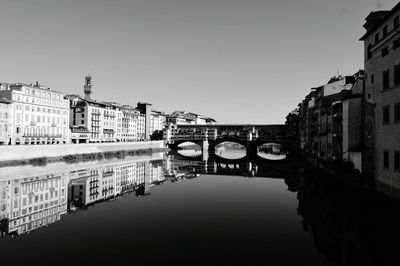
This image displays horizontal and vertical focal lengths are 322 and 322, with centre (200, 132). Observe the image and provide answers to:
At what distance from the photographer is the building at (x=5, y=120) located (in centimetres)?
7094

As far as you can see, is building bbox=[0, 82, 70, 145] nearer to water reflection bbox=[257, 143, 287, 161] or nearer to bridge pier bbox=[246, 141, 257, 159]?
bridge pier bbox=[246, 141, 257, 159]

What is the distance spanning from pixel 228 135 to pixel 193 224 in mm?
104061

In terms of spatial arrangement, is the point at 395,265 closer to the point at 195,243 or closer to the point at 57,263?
the point at 195,243

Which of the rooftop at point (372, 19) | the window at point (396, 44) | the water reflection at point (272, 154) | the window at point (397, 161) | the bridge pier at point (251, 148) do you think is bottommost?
the water reflection at point (272, 154)

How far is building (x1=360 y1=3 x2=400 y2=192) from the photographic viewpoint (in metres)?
25.9

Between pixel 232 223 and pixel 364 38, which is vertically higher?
pixel 364 38

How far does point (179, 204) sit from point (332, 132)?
26.3 meters

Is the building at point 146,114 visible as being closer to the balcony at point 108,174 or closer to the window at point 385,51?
Answer: the balcony at point 108,174

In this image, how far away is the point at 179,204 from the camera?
111 feet

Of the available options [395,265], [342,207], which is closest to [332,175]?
[342,207]

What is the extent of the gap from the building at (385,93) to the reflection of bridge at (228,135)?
264ft

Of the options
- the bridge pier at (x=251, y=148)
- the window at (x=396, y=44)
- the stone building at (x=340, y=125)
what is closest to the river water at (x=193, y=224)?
the stone building at (x=340, y=125)

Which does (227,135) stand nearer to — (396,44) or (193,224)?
(396,44)

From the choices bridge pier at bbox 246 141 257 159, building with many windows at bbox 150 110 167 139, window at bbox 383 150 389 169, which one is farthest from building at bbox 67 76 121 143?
window at bbox 383 150 389 169
